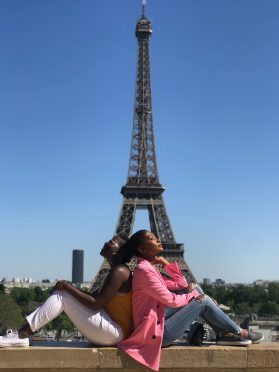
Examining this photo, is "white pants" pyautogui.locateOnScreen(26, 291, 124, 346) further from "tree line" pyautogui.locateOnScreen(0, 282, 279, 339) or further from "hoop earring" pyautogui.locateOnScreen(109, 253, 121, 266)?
"tree line" pyautogui.locateOnScreen(0, 282, 279, 339)

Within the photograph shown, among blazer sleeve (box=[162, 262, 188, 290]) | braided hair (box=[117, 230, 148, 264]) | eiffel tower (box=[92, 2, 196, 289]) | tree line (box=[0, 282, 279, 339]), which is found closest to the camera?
braided hair (box=[117, 230, 148, 264])

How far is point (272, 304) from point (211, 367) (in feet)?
280

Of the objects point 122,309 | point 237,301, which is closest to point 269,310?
point 237,301

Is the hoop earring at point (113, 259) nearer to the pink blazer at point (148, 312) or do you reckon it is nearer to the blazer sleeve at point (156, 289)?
the pink blazer at point (148, 312)

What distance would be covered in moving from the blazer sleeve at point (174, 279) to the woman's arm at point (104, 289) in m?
→ 0.64

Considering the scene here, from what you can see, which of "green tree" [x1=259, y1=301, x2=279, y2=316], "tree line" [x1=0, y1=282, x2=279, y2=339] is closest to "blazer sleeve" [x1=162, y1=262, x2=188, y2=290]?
"tree line" [x1=0, y1=282, x2=279, y2=339]

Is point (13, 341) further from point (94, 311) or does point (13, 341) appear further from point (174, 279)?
point (174, 279)

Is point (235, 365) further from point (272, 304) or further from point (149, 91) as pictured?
point (272, 304)

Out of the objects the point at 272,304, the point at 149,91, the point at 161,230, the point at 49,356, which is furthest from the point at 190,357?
the point at 272,304

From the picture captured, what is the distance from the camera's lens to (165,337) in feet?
17.0

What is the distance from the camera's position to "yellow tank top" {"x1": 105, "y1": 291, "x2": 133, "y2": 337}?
5195mm

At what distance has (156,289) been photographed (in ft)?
16.7

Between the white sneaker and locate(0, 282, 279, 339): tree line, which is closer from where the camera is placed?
the white sneaker

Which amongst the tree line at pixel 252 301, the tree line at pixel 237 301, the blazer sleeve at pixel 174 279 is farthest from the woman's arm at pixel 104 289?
the tree line at pixel 252 301
